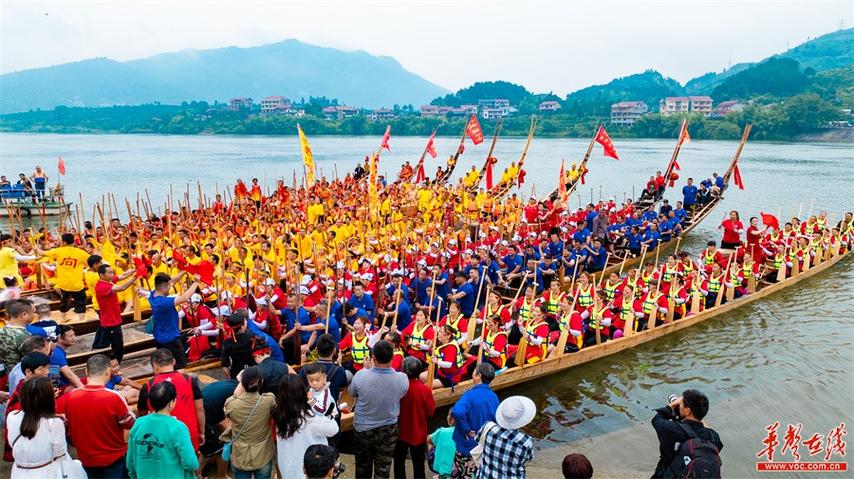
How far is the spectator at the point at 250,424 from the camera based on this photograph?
3607mm

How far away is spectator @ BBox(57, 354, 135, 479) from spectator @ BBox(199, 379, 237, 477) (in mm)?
609

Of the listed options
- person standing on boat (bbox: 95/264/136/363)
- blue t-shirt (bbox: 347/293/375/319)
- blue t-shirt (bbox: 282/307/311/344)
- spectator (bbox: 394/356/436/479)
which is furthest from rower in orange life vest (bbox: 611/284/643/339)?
person standing on boat (bbox: 95/264/136/363)

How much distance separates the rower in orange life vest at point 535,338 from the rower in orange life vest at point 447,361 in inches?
47.6

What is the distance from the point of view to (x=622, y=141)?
80.3 meters

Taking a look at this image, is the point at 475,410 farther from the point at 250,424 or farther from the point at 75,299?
the point at 75,299

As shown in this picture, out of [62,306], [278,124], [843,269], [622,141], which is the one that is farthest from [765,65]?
[62,306]

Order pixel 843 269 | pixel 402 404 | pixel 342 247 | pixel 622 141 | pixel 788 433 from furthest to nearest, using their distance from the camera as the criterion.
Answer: pixel 622 141 → pixel 843 269 → pixel 342 247 → pixel 788 433 → pixel 402 404

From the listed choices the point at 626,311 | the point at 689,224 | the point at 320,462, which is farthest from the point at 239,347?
the point at 689,224

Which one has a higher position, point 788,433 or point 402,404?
point 402,404

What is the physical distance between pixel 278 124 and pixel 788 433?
101 metres

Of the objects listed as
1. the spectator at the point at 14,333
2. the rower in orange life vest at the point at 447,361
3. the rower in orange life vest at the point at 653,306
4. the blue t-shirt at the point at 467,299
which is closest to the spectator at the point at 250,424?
the spectator at the point at 14,333

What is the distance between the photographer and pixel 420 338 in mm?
6844

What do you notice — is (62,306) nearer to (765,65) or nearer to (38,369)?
(38,369)

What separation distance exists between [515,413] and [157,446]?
6.90 ft
